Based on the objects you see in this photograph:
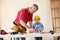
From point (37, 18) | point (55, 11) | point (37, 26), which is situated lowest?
point (37, 26)

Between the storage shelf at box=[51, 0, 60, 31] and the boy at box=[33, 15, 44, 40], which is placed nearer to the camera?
the boy at box=[33, 15, 44, 40]

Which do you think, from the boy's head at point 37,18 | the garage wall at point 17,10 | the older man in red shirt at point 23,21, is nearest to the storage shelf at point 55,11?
the garage wall at point 17,10

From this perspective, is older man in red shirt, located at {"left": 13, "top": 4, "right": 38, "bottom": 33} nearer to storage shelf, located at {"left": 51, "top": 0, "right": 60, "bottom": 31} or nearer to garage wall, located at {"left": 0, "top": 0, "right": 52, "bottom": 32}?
garage wall, located at {"left": 0, "top": 0, "right": 52, "bottom": 32}

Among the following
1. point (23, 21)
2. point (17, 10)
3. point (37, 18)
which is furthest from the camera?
point (17, 10)

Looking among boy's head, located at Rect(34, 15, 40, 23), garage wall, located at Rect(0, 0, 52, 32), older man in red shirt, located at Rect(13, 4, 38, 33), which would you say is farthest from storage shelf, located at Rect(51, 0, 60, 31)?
older man in red shirt, located at Rect(13, 4, 38, 33)

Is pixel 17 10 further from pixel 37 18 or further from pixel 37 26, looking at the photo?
pixel 37 26

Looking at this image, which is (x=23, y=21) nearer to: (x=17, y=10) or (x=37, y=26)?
(x=37, y=26)

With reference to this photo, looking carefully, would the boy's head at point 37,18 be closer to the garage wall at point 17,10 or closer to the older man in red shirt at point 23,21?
the garage wall at point 17,10

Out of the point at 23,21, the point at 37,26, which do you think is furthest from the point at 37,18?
the point at 23,21

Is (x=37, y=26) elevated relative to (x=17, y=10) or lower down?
lower down

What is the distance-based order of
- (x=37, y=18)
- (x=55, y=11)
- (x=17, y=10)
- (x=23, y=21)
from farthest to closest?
(x=55, y=11), (x=17, y=10), (x=37, y=18), (x=23, y=21)

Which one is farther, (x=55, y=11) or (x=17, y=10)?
(x=55, y=11)

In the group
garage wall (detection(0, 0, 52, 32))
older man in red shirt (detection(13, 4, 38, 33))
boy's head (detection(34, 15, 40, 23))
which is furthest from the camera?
garage wall (detection(0, 0, 52, 32))

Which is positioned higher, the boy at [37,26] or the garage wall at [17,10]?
the garage wall at [17,10]
